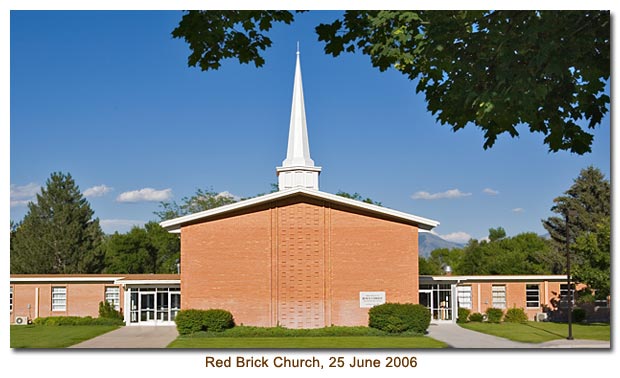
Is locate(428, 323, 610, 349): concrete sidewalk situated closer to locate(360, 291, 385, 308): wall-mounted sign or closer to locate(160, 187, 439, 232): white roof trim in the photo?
locate(360, 291, 385, 308): wall-mounted sign

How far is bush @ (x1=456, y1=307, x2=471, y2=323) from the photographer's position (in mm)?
20009

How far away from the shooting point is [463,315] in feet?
69.5

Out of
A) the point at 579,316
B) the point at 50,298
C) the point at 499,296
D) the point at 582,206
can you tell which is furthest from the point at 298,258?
the point at 499,296

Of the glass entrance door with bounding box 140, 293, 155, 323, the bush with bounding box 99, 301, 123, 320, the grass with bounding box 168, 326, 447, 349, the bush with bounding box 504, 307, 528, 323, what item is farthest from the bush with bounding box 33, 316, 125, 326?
the bush with bounding box 504, 307, 528, 323

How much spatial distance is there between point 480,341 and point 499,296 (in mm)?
11896

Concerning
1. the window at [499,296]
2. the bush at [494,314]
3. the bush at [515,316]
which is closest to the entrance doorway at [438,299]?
the bush at [494,314]

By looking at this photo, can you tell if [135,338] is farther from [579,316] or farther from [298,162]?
[298,162]

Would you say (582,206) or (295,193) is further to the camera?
(582,206)

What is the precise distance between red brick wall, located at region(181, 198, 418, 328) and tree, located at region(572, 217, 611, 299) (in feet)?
14.0

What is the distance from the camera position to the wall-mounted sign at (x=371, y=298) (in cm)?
1603

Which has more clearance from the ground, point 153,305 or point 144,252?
point 144,252

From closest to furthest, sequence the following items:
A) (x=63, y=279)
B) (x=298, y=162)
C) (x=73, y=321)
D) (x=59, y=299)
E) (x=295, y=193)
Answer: (x=73, y=321), (x=59, y=299), (x=63, y=279), (x=295, y=193), (x=298, y=162)

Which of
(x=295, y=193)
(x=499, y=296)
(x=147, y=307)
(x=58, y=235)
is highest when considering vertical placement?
(x=295, y=193)
